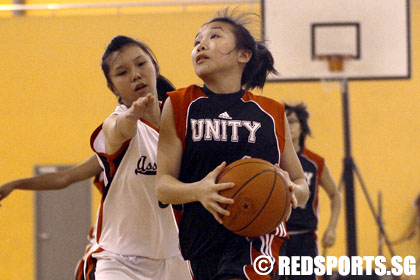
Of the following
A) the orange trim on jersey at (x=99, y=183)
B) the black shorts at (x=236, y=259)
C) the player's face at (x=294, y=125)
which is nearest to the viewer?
the black shorts at (x=236, y=259)

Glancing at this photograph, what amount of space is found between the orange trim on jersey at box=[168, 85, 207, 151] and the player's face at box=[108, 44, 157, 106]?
18.4 inches

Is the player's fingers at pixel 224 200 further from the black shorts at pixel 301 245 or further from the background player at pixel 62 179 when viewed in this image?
the black shorts at pixel 301 245

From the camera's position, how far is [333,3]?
20.0 ft

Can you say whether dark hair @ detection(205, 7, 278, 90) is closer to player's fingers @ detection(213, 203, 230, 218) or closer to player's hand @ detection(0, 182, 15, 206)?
player's fingers @ detection(213, 203, 230, 218)

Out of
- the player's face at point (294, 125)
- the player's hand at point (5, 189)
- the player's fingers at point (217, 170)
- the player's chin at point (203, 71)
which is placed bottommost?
the player's hand at point (5, 189)

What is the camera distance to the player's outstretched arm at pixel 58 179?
341 centimetres

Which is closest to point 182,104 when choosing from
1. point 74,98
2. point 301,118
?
point 301,118

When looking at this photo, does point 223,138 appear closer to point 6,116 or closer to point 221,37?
point 221,37

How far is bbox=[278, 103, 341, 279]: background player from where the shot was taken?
492 centimetres

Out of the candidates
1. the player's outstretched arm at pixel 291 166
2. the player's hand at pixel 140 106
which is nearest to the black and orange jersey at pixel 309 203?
the player's outstretched arm at pixel 291 166

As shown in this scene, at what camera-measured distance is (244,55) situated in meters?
2.79

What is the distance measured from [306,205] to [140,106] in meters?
2.75

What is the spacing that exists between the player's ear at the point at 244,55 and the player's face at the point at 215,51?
0.02 m

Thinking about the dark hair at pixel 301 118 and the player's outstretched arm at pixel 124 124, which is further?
the dark hair at pixel 301 118
